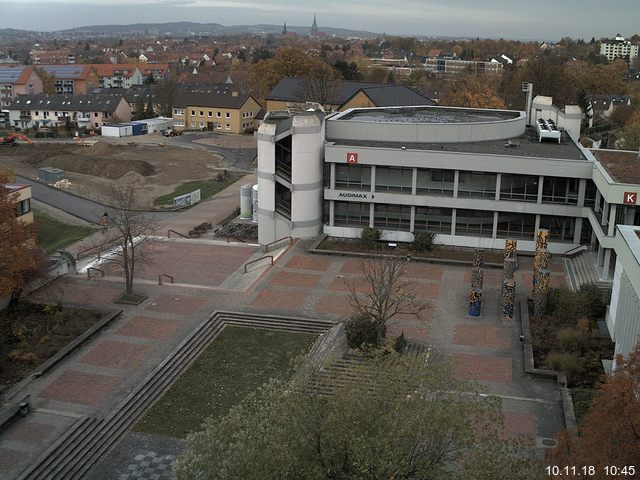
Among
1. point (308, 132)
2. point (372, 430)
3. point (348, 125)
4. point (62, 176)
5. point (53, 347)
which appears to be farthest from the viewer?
point (62, 176)

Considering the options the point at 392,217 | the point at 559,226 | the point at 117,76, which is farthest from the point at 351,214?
the point at 117,76

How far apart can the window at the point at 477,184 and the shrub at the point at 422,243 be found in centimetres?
316

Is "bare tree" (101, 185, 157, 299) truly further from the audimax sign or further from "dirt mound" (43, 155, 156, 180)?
the audimax sign

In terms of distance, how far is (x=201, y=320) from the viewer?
31281mm

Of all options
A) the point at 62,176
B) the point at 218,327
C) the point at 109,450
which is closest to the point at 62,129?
the point at 62,176

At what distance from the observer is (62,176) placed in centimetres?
6347

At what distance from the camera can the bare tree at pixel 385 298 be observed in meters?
28.3

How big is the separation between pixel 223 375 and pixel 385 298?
7.06m

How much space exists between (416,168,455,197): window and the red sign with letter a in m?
10.5

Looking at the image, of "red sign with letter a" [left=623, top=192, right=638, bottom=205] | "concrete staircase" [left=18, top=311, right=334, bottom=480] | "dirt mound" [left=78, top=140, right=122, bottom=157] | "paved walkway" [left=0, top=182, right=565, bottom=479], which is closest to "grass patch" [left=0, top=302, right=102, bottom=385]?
"paved walkway" [left=0, top=182, right=565, bottom=479]

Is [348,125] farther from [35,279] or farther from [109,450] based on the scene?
[109,450]

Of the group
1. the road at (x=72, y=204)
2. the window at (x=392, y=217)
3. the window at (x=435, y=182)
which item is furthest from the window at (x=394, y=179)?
the road at (x=72, y=204)

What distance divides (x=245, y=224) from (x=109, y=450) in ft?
86.1

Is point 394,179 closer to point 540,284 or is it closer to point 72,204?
point 540,284
